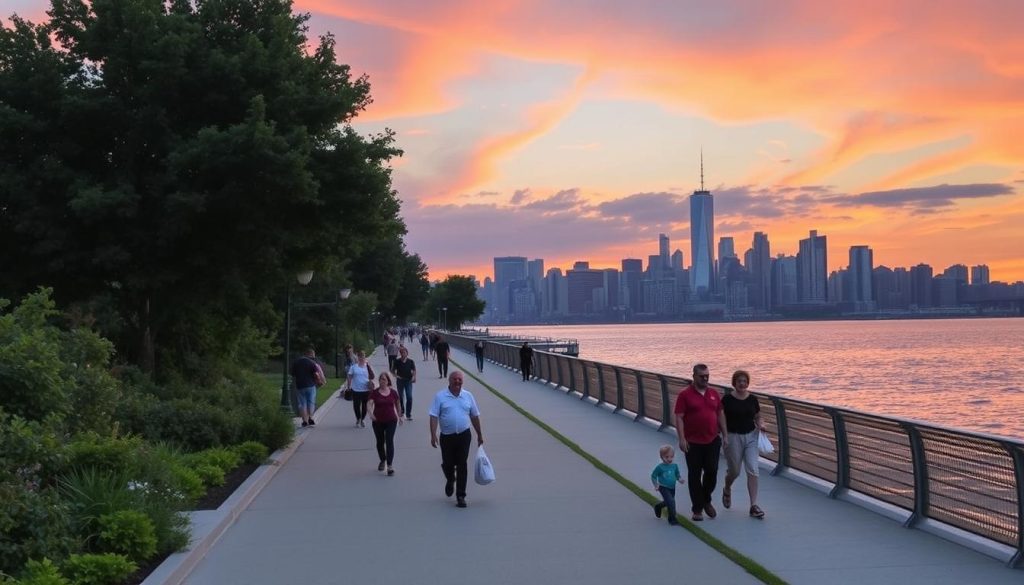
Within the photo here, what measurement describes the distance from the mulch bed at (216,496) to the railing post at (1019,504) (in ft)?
22.6

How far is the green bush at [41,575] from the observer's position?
6.75 metres

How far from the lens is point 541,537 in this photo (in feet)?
31.9

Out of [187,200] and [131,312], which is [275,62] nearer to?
[187,200]

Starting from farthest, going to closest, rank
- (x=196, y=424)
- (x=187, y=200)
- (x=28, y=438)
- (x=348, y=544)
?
(x=187, y=200) < (x=196, y=424) < (x=348, y=544) < (x=28, y=438)

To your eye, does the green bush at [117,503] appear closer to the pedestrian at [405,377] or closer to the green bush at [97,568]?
the green bush at [97,568]

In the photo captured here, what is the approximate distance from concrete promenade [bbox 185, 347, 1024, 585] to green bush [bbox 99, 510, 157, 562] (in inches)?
20.2

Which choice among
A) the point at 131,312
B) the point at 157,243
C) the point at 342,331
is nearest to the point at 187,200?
the point at 157,243

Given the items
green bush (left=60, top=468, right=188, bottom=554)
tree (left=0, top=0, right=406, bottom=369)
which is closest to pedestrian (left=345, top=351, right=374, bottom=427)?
tree (left=0, top=0, right=406, bottom=369)

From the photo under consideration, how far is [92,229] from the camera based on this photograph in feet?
62.5

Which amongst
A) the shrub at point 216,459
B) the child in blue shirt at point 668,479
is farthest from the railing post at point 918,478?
the shrub at point 216,459

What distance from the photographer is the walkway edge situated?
8031 millimetres

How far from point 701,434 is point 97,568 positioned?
5.80 meters

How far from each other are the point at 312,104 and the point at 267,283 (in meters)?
4.14

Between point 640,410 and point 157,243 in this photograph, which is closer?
point 157,243
